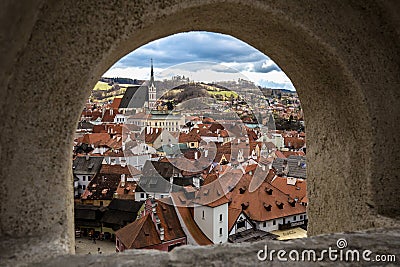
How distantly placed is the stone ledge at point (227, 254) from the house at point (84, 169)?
35.9ft

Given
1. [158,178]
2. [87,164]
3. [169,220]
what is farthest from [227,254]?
[87,164]

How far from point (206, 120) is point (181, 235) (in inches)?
119

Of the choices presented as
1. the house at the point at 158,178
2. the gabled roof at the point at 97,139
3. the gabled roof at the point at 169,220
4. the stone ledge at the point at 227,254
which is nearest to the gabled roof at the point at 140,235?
the gabled roof at the point at 169,220

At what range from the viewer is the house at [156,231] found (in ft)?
24.5

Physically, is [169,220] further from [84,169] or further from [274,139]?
[84,169]

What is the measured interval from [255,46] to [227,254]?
3.33 feet

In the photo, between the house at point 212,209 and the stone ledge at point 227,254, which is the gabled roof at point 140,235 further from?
the stone ledge at point 227,254

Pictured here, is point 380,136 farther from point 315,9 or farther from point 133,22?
point 133,22

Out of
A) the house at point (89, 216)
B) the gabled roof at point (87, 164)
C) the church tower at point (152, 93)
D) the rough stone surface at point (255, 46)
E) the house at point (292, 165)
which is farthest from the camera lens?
the gabled roof at point (87, 164)

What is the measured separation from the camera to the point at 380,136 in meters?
1.53

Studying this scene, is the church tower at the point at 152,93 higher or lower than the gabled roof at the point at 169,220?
higher

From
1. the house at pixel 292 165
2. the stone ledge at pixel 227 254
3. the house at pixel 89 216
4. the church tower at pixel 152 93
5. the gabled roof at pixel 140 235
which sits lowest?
the house at pixel 89 216

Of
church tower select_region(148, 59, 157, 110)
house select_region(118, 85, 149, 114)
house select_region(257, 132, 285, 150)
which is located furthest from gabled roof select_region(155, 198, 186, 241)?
church tower select_region(148, 59, 157, 110)

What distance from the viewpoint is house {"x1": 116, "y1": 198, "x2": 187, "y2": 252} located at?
24.5ft
